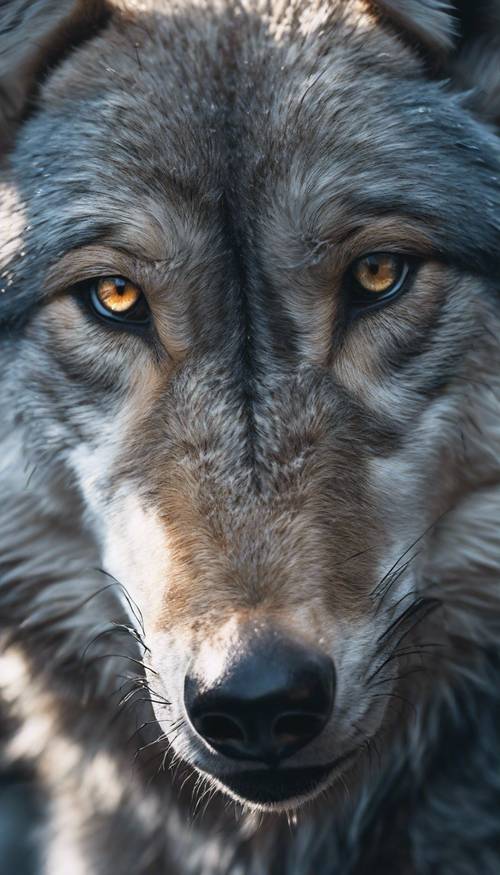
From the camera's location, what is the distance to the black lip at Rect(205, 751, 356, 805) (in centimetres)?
195

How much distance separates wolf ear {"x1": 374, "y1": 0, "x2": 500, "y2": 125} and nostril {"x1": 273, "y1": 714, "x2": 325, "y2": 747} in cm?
137

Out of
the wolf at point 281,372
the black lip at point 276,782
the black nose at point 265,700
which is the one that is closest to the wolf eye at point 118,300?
the wolf at point 281,372

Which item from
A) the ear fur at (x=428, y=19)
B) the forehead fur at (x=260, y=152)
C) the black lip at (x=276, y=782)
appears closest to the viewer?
the black lip at (x=276, y=782)

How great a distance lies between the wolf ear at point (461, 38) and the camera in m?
2.31

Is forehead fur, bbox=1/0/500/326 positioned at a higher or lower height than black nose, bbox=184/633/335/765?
higher

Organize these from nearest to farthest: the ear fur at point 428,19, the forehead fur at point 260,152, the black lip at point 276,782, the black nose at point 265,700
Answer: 1. the black nose at point 265,700
2. the black lip at point 276,782
3. the forehead fur at point 260,152
4. the ear fur at point 428,19

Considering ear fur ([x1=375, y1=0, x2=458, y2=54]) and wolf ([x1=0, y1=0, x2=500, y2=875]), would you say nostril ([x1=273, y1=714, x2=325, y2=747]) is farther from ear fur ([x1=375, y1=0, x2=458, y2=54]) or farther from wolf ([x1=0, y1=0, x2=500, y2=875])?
ear fur ([x1=375, y1=0, x2=458, y2=54])

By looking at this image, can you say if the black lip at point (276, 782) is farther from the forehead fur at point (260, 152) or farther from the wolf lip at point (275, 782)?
the forehead fur at point (260, 152)

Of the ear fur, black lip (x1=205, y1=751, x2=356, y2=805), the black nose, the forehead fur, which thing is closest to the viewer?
the black nose

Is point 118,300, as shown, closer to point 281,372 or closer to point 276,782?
point 281,372

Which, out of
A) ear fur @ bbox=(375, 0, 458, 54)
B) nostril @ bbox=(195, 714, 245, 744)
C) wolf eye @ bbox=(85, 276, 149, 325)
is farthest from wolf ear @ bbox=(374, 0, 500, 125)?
nostril @ bbox=(195, 714, 245, 744)

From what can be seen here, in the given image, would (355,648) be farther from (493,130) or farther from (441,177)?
(493,130)

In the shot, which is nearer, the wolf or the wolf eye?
the wolf

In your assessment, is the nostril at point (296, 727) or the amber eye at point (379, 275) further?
the amber eye at point (379, 275)
